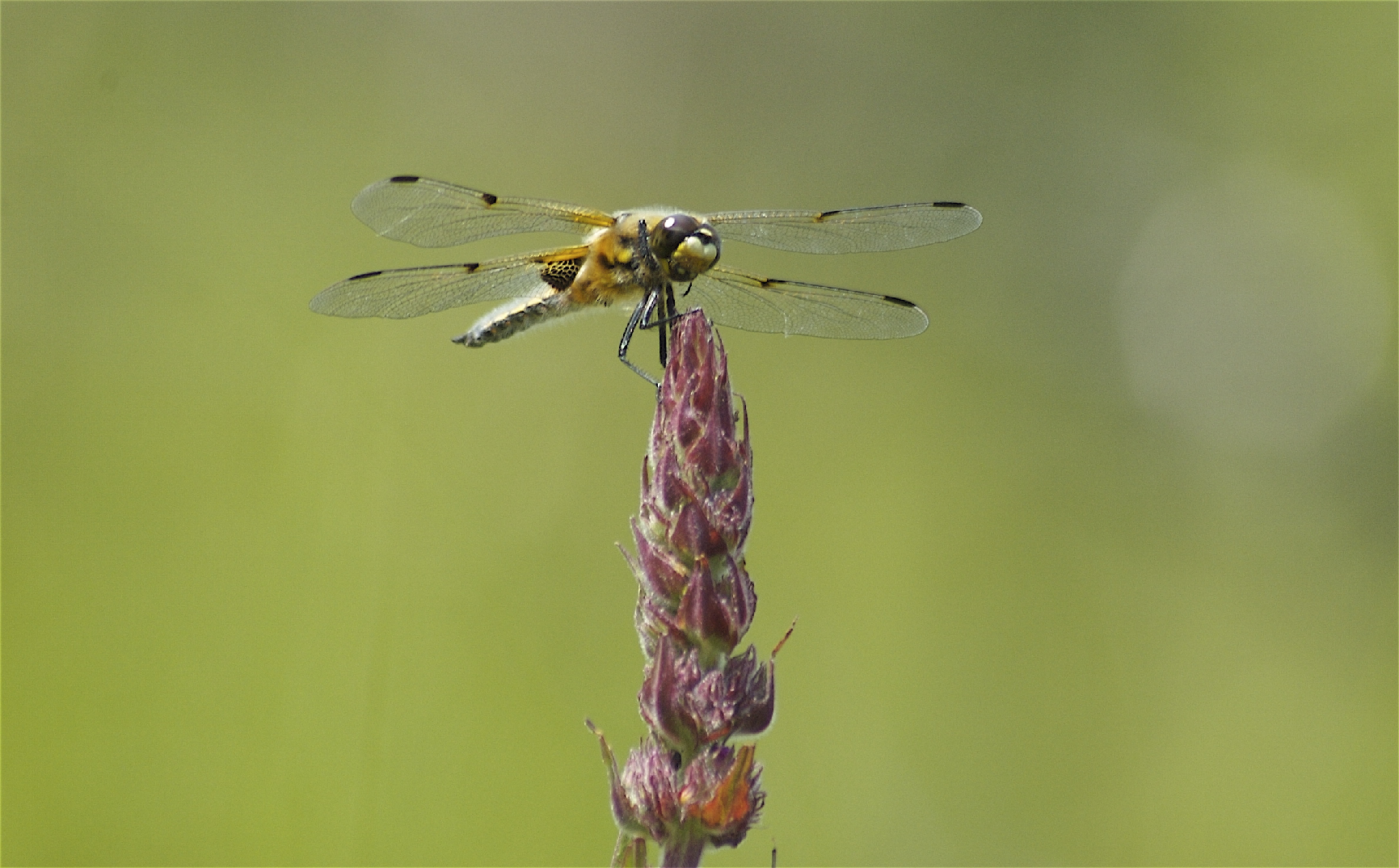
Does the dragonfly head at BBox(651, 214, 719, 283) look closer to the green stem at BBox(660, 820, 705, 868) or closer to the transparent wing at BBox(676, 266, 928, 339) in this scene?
the transparent wing at BBox(676, 266, 928, 339)

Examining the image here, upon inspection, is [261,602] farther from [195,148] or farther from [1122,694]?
[1122,694]

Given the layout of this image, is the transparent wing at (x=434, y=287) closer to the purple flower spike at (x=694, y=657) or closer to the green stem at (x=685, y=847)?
the purple flower spike at (x=694, y=657)

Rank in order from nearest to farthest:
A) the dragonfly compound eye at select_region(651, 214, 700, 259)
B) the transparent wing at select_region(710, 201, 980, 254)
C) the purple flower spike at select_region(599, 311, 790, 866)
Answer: the purple flower spike at select_region(599, 311, 790, 866)
the dragonfly compound eye at select_region(651, 214, 700, 259)
the transparent wing at select_region(710, 201, 980, 254)

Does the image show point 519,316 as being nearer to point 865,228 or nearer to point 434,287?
point 434,287

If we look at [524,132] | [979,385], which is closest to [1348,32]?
[979,385]

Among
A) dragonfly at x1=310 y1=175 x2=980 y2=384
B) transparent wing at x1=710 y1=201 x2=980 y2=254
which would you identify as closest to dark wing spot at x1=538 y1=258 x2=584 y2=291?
dragonfly at x1=310 y1=175 x2=980 y2=384
